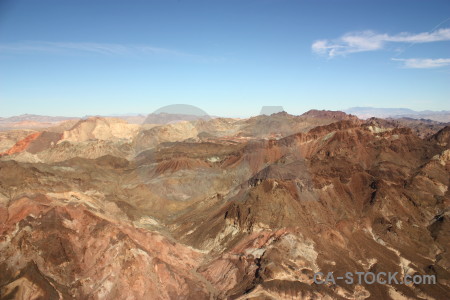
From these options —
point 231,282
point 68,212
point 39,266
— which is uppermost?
point 68,212

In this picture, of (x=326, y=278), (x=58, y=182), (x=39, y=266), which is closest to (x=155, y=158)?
(x=58, y=182)

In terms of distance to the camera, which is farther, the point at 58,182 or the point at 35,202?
the point at 58,182

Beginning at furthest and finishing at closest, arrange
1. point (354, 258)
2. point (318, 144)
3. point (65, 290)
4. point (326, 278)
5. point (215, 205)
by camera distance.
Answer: point (318, 144) < point (215, 205) < point (354, 258) < point (326, 278) < point (65, 290)

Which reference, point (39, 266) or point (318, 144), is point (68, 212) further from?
point (318, 144)

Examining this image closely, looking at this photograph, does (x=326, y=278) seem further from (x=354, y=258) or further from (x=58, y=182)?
(x=58, y=182)

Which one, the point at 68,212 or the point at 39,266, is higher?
the point at 68,212

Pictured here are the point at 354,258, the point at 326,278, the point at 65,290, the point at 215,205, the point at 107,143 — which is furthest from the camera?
the point at 107,143

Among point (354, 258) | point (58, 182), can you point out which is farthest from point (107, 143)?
point (354, 258)
